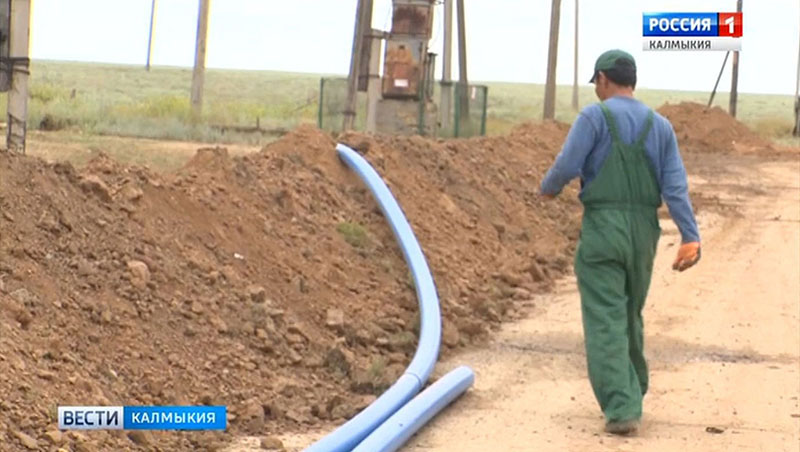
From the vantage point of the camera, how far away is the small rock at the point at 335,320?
10.1 m

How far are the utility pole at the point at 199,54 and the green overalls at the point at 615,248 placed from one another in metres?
27.5

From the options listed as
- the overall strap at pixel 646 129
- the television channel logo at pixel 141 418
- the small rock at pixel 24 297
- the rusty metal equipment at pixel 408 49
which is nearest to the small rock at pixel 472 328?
the overall strap at pixel 646 129

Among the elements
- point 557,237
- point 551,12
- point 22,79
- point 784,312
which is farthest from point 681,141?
point 22,79

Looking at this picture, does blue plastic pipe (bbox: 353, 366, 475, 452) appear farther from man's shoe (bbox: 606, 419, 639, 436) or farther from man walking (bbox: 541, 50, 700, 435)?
man's shoe (bbox: 606, 419, 639, 436)

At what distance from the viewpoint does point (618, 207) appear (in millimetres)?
8453

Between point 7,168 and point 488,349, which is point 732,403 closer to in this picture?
point 488,349

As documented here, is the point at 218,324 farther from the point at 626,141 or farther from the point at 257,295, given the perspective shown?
the point at 626,141

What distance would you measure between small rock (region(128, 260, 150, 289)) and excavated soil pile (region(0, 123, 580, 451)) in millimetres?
13

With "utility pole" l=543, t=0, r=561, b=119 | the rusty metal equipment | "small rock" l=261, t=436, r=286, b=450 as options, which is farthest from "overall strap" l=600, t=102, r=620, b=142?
"utility pole" l=543, t=0, r=561, b=119

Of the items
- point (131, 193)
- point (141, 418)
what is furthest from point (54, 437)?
point (131, 193)

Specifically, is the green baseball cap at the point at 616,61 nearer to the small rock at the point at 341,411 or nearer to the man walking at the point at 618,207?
the man walking at the point at 618,207

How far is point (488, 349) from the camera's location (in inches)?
426

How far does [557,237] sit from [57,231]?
863 centimetres

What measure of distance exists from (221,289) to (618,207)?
2.59 meters
